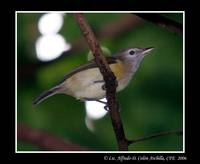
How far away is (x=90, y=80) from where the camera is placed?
8.46 feet

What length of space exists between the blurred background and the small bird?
24cm

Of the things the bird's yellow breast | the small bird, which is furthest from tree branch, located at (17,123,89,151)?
the bird's yellow breast

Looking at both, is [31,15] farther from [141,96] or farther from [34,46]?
A: [141,96]

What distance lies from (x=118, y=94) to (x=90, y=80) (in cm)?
48

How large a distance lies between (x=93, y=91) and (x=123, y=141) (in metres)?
0.46

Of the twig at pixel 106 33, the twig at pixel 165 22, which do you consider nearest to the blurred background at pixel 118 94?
the twig at pixel 106 33

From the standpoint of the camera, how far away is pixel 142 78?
3.03 metres

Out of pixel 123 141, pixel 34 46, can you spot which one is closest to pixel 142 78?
pixel 34 46

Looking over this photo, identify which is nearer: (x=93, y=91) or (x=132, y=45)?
(x=93, y=91)

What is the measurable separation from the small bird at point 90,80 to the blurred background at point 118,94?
0.24m

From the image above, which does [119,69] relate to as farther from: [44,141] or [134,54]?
[44,141]

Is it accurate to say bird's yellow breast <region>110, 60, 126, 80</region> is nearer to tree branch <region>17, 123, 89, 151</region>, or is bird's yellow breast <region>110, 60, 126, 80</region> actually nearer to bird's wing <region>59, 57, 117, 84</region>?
bird's wing <region>59, 57, 117, 84</region>

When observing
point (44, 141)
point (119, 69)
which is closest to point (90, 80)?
point (119, 69)
